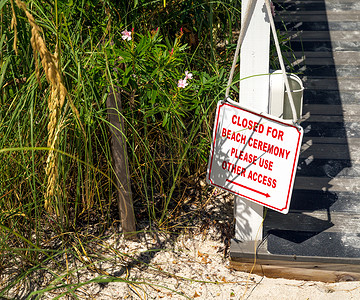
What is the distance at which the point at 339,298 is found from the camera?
9.35 feet

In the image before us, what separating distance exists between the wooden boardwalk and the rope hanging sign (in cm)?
43

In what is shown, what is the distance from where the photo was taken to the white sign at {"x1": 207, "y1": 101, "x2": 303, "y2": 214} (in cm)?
260

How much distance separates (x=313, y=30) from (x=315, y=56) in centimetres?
45

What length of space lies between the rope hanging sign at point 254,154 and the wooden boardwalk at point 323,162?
427 mm

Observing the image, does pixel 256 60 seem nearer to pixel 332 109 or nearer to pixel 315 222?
pixel 315 222

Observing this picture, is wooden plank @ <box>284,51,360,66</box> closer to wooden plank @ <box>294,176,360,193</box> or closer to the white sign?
wooden plank @ <box>294,176,360,193</box>

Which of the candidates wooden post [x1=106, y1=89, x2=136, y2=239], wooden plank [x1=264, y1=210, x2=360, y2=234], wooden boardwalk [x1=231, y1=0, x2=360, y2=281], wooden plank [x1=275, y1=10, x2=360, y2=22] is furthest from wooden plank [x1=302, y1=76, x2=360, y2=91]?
wooden post [x1=106, y1=89, x2=136, y2=239]

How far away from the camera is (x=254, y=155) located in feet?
8.94

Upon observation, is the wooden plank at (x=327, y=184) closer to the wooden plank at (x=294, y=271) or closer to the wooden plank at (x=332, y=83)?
the wooden plank at (x=294, y=271)

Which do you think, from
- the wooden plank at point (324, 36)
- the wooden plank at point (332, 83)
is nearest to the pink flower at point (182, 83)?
the wooden plank at point (332, 83)

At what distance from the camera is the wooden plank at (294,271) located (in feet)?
9.62

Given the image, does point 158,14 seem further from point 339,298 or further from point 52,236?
point 339,298

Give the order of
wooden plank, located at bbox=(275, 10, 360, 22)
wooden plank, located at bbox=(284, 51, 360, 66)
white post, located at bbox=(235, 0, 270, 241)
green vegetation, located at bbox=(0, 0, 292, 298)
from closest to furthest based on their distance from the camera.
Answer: white post, located at bbox=(235, 0, 270, 241)
green vegetation, located at bbox=(0, 0, 292, 298)
wooden plank, located at bbox=(284, 51, 360, 66)
wooden plank, located at bbox=(275, 10, 360, 22)

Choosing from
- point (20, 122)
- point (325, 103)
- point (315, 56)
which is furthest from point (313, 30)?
point (20, 122)
